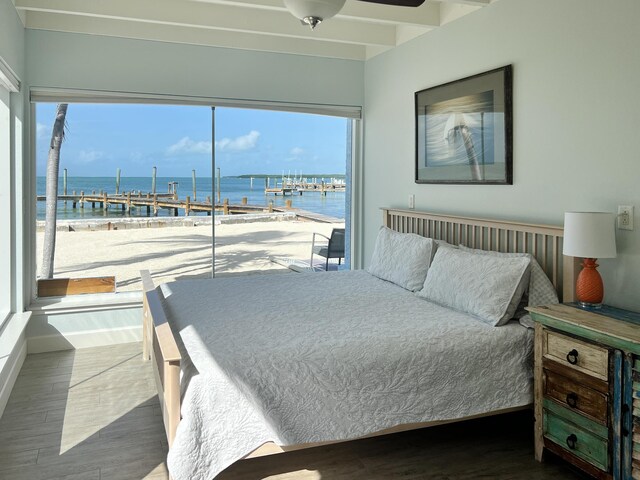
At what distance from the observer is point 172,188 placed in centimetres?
475

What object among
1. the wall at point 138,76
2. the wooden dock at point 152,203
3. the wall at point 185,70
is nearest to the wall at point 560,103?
the wall at point 185,70

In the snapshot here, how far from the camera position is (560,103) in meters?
2.96

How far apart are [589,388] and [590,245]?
25.6 inches

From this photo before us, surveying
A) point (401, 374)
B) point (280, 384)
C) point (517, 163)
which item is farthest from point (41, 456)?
point (517, 163)

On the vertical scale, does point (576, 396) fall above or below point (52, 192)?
below

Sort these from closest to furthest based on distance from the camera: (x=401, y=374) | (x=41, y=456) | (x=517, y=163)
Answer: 1. (x=401, y=374)
2. (x=41, y=456)
3. (x=517, y=163)

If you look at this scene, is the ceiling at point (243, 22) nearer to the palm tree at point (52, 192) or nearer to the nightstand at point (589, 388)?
the palm tree at point (52, 192)

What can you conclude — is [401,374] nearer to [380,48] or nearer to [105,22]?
[380,48]

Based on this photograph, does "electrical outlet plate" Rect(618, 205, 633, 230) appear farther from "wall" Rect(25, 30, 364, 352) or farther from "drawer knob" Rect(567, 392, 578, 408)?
"wall" Rect(25, 30, 364, 352)

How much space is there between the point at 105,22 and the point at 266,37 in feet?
4.34

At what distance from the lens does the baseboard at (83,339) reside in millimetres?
4211

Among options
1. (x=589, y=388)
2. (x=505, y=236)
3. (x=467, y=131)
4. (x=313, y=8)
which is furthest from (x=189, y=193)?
(x=589, y=388)

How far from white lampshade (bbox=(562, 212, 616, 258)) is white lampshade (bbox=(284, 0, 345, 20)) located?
1.47 meters

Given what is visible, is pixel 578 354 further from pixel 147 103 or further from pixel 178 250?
pixel 147 103
